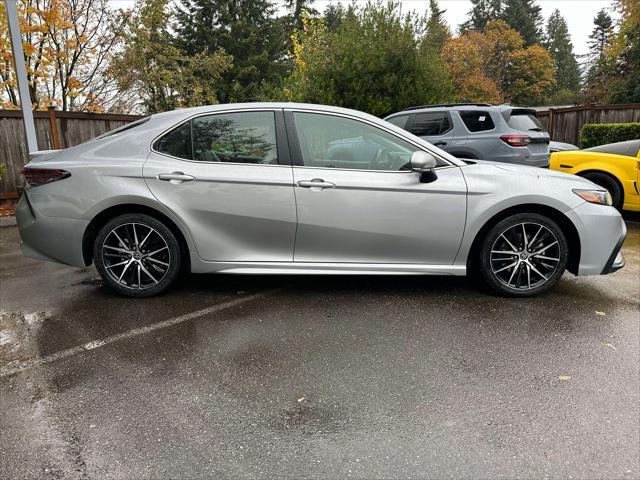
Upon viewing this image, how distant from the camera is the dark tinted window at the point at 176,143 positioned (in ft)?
13.5

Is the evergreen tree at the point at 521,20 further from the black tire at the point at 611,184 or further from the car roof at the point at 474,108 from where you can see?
the black tire at the point at 611,184

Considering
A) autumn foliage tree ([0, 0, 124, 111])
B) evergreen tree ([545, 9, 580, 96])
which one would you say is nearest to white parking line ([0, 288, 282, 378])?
autumn foliage tree ([0, 0, 124, 111])

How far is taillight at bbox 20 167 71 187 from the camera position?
4070 millimetres

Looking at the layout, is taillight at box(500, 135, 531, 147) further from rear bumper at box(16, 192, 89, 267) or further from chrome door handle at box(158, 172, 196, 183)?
rear bumper at box(16, 192, 89, 267)

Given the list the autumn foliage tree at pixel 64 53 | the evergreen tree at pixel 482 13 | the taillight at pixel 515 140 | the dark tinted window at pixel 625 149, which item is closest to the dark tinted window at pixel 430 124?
the taillight at pixel 515 140

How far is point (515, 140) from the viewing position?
25.8ft

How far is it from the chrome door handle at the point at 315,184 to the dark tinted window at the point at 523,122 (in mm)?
5313

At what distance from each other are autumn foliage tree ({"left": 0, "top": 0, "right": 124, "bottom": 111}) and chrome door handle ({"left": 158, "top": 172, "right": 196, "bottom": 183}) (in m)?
12.9

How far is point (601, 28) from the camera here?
65000 mm

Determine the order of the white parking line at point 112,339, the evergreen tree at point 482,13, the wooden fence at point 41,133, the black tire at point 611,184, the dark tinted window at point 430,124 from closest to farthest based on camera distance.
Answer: the white parking line at point 112,339 < the black tire at point 611,184 < the dark tinted window at point 430,124 < the wooden fence at point 41,133 < the evergreen tree at point 482,13

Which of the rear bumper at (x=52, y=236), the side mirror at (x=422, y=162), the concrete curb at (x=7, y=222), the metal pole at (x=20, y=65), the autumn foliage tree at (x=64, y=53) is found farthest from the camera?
the autumn foliage tree at (x=64, y=53)

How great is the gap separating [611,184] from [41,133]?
10853 millimetres

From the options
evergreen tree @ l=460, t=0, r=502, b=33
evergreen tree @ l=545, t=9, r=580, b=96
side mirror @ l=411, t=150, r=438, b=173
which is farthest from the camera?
evergreen tree @ l=545, t=9, r=580, b=96

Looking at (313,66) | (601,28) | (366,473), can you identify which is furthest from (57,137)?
(601,28)
